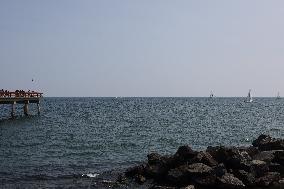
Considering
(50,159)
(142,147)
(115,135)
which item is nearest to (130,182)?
(50,159)

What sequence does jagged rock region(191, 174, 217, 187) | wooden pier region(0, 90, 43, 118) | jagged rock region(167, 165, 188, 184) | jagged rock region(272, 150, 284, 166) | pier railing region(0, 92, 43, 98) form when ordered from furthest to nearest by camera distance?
pier railing region(0, 92, 43, 98) → wooden pier region(0, 90, 43, 118) → jagged rock region(272, 150, 284, 166) → jagged rock region(167, 165, 188, 184) → jagged rock region(191, 174, 217, 187)

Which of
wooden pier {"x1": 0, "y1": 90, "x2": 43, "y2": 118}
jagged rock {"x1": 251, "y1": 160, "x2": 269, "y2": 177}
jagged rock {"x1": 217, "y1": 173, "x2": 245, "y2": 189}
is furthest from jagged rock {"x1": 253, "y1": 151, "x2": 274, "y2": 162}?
wooden pier {"x1": 0, "y1": 90, "x2": 43, "y2": 118}

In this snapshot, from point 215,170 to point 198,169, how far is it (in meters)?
0.74

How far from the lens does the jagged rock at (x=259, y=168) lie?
1954cm

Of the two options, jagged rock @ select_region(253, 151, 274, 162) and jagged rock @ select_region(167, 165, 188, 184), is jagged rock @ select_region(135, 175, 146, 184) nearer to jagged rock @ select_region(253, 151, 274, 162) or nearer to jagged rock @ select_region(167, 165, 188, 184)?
jagged rock @ select_region(167, 165, 188, 184)

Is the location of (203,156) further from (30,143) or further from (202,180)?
(30,143)

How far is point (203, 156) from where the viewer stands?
2067 cm

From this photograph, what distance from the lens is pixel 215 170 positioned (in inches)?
741

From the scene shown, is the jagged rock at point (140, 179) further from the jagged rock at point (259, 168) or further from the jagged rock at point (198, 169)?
the jagged rock at point (259, 168)

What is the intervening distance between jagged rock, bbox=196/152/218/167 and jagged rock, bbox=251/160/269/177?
165cm

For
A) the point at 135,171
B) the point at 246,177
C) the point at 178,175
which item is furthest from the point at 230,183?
the point at 135,171

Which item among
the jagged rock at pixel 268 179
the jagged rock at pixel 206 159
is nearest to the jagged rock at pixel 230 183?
the jagged rock at pixel 268 179

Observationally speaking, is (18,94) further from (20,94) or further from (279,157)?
(279,157)

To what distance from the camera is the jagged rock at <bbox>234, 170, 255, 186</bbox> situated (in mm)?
18594
